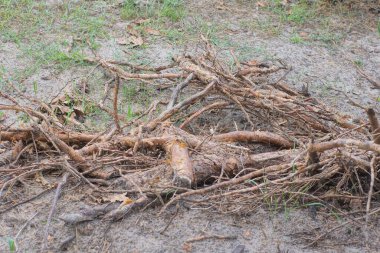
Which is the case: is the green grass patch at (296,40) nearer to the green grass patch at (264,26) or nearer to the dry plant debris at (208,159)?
the green grass patch at (264,26)

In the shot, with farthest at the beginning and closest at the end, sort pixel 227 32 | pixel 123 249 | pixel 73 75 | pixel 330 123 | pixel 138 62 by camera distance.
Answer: pixel 227 32
pixel 138 62
pixel 73 75
pixel 330 123
pixel 123 249

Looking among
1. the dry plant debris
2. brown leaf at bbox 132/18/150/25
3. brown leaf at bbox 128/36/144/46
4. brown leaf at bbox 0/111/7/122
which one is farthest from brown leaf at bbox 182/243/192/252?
brown leaf at bbox 132/18/150/25

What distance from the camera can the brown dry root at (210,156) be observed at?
264 centimetres

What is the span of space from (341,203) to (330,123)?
3.40 ft

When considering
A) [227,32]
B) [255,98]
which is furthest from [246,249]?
[227,32]

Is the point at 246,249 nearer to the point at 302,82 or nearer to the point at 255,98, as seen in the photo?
the point at 255,98

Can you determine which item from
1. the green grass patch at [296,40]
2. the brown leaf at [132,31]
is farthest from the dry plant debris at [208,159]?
the green grass patch at [296,40]

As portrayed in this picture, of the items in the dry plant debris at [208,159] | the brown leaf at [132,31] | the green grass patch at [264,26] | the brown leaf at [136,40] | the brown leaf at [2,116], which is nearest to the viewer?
the dry plant debris at [208,159]

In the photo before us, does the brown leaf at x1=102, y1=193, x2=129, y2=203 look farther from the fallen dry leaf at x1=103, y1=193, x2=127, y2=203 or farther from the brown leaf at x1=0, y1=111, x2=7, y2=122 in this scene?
the brown leaf at x1=0, y1=111, x2=7, y2=122

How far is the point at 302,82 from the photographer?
4562mm

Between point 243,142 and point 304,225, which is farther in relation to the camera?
point 243,142

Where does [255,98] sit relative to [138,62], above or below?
above

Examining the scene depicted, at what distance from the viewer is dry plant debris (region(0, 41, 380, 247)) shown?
263 centimetres

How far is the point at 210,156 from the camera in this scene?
2912 millimetres
